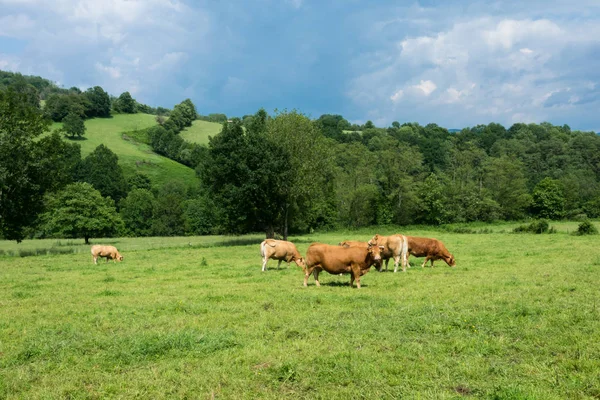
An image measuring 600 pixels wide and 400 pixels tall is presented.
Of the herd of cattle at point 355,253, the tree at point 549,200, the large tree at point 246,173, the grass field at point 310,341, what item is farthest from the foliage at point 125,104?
the grass field at point 310,341

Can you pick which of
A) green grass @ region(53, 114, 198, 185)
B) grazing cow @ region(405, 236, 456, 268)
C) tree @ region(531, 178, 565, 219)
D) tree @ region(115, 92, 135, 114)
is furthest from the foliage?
grazing cow @ region(405, 236, 456, 268)

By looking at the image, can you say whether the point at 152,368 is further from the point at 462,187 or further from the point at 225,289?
the point at 462,187

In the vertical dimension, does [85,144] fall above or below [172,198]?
above

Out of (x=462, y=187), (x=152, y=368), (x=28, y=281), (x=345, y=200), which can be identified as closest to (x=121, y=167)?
(x=345, y=200)

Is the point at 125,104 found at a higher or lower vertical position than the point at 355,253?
higher

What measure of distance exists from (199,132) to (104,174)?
51262 millimetres

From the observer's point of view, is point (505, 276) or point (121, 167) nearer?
point (505, 276)

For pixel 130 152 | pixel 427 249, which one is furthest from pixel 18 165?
pixel 130 152

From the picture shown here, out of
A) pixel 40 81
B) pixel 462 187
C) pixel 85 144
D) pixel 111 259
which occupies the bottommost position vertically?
pixel 111 259

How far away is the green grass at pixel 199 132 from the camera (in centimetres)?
13525

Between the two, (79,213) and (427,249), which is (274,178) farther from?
(79,213)

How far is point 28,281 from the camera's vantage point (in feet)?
60.2

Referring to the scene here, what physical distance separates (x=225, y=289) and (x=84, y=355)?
6931mm

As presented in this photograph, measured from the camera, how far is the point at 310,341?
849cm
